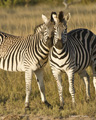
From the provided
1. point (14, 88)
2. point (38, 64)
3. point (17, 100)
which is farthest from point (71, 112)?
point (14, 88)

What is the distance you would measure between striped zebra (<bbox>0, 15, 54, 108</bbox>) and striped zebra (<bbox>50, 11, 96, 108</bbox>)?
191 millimetres

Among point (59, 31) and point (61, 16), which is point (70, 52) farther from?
→ point (61, 16)

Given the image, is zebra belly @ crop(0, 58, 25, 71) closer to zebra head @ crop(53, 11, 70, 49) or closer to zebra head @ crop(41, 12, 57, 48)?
zebra head @ crop(41, 12, 57, 48)

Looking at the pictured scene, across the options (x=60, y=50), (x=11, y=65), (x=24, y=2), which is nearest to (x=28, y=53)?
(x=11, y=65)

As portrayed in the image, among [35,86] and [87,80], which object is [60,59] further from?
[35,86]

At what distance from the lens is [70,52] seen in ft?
17.3

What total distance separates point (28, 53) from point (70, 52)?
0.94 meters

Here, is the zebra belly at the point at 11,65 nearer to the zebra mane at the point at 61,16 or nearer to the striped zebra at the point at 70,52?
the striped zebra at the point at 70,52

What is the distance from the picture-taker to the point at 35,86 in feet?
22.9

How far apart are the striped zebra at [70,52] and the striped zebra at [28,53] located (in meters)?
0.19

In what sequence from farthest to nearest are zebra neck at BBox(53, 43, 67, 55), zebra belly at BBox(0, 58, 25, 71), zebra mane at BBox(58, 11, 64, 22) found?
zebra belly at BBox(0, 58, 25, 71) < zebra neck at BBox(53, 43, 67, 55) < zebra mane at BBox(58, 11, 64, 22)

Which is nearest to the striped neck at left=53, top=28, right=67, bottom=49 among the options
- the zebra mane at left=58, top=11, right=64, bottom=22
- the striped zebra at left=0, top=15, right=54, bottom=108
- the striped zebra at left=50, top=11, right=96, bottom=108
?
the striped zebra at left=50, top=11, right=96, bottom=108

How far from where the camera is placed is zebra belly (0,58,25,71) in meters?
5.90

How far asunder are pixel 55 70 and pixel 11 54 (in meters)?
1.37
